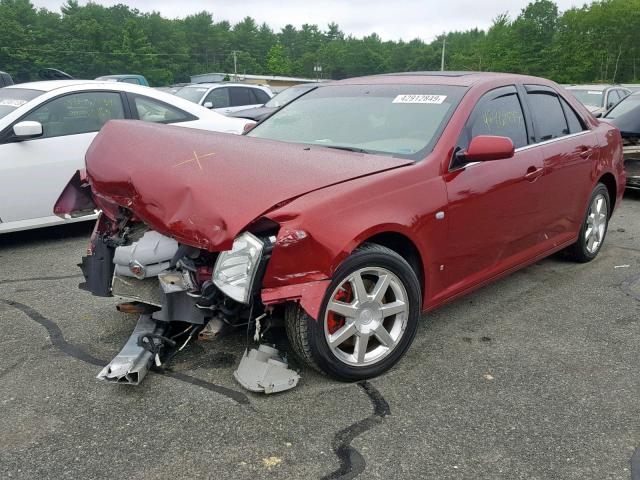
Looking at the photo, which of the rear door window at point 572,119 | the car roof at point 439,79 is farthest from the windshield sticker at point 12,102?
the rear door window at point 572,119

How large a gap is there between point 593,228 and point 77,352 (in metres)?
4.32

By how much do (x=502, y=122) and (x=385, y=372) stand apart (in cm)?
195

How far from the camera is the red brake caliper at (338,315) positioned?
3.01 metres

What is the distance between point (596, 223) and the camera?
525 centimetres

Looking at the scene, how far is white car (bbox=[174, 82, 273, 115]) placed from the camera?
12859 mm

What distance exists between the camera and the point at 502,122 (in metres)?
4.01

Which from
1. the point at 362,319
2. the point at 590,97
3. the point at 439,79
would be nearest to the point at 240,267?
the point at 362,319

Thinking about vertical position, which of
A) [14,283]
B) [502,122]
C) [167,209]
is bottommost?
[14,283]

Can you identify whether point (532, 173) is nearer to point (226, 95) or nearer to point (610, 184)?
point (610, 184)

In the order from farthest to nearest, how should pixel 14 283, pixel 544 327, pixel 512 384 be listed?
pixel 14 283, pixel 544 327, pixel 512 384

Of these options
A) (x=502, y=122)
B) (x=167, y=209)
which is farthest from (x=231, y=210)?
(x=502, y=122)

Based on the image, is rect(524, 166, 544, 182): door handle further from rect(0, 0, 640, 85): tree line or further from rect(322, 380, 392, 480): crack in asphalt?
rect(0, 0, 640, 85): tree line

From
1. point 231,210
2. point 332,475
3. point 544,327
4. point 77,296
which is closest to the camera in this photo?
point 332,475

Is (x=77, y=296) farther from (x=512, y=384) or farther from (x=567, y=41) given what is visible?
(x=567, y=41)
